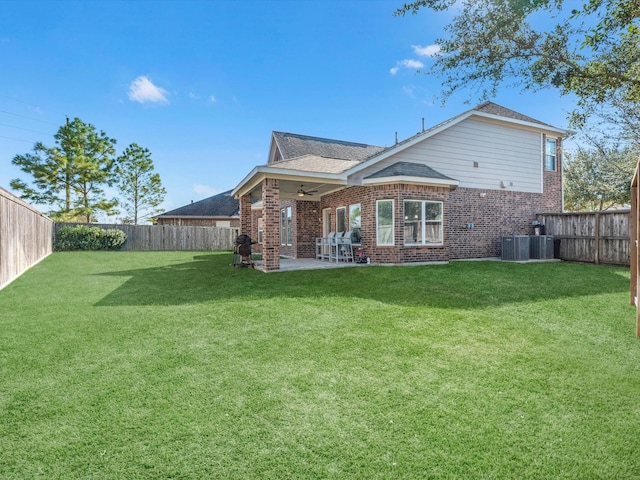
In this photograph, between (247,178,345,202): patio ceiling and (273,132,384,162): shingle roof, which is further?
(273,132,384,162): shingle roof

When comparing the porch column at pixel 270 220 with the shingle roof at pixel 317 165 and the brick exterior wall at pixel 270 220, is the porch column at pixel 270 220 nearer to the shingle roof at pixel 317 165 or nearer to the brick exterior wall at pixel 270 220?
the brick exterior wall at pixel 270 220

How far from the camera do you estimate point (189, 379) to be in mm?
3299

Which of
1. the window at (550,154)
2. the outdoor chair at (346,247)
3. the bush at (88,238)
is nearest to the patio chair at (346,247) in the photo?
the outdoor chair at (346,247)

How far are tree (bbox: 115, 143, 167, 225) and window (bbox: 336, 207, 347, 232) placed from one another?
22084mm

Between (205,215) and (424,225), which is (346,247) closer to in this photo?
(424,225)

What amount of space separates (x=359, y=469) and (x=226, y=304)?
446 centimetres

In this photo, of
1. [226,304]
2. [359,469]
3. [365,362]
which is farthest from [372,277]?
[359,469]

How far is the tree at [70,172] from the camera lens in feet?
78.5

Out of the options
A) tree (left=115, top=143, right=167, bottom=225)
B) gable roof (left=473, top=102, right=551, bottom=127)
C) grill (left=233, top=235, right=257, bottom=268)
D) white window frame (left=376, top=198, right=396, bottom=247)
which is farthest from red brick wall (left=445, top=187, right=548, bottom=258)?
tree (left=115, top=143, right=167, bottom=225)

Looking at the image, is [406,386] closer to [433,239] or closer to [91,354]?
[91,354]

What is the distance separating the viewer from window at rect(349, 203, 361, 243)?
1210 cm

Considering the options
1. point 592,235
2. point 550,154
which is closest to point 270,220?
point 592,235

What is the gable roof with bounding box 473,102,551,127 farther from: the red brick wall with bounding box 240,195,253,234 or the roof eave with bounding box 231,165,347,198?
the red brick wall with bounding box 240,195,253,234

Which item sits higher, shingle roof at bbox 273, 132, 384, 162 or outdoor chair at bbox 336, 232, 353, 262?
shingle roof at bbox 273, 132, 384, 162
